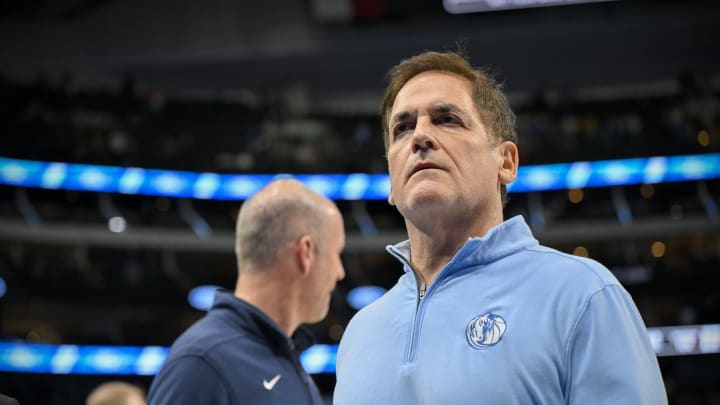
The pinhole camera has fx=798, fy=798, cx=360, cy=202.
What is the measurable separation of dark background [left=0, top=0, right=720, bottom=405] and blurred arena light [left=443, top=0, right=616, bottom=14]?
1.50m

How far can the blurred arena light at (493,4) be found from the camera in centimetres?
1669

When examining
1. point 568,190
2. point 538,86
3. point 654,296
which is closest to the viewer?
point 654,296

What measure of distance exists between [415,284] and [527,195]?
57.8 ft

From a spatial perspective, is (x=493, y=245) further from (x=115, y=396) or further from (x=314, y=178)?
(x=314, y=178)

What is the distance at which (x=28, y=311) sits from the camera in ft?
58.5

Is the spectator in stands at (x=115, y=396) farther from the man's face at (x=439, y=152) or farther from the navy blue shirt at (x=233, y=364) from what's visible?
the man's face at (x=439, y=152)

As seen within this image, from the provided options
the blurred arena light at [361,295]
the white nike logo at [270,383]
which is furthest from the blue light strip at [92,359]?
the white nike logo at [270,383]

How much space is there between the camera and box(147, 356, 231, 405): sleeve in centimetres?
247

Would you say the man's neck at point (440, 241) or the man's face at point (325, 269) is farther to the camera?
the man's face at point (325, 269)

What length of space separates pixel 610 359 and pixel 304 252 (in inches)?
68.3

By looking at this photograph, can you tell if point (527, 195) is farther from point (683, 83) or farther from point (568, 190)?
point (683, 83)

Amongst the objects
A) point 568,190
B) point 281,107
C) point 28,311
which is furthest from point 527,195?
point 28,311

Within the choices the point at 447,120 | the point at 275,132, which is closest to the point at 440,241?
the point at 447,120

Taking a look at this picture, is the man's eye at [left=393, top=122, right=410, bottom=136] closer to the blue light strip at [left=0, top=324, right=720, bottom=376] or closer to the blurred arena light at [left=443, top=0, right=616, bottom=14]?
the blue light strip at [left=0, top=324, right=720, bottom=376]
